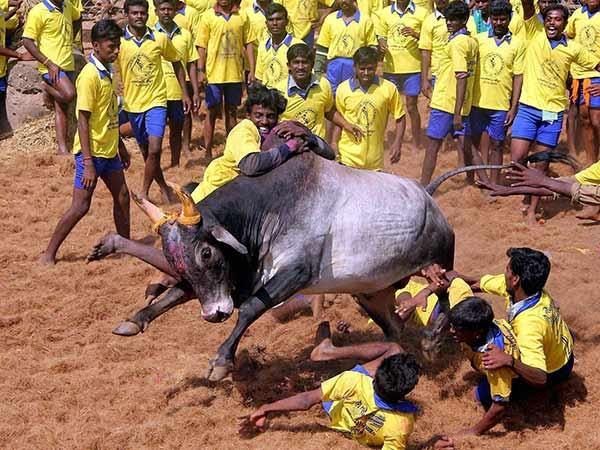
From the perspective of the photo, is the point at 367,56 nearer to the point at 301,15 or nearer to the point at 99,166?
the point at 99,166

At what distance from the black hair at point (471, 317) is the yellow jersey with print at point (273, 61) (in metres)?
5.07

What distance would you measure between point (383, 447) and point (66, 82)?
24.7 feet

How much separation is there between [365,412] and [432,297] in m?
1.92

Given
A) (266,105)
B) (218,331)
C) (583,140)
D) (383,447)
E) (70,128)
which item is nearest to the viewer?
(383,447)

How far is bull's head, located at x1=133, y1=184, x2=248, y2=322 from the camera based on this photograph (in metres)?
6.23

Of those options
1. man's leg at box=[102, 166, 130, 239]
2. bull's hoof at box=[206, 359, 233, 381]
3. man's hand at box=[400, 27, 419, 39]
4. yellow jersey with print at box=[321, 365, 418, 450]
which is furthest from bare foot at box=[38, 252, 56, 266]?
man's hand at box=[400, 27, 419, 39]

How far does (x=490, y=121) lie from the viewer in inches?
446

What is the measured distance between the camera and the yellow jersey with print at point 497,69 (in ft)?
36.3

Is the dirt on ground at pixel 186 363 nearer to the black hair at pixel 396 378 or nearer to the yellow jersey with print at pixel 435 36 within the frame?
the black hair at pixel 396 378

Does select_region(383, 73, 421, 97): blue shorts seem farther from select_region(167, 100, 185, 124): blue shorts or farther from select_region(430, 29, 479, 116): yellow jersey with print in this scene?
select_region(167, 100, 185, 124): blue shorts

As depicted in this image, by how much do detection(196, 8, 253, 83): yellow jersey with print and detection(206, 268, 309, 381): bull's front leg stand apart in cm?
615

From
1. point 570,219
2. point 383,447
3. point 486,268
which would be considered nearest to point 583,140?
point 570,219

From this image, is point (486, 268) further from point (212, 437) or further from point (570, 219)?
point (212, 437)

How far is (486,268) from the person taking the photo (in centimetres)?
927
